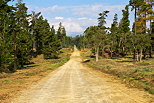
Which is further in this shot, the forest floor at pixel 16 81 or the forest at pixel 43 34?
the forest at pixel 43 34

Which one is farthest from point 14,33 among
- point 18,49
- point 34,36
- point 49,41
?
point 34,36

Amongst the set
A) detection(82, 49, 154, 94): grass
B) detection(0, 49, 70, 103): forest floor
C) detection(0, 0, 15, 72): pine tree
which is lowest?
detection(0, 49, 70, 103): forest floor

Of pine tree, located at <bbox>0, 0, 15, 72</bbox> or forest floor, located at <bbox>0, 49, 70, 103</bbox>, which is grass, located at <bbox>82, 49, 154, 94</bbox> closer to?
forest floor, located at <bbox>0, 49, 70, 103</bbox>

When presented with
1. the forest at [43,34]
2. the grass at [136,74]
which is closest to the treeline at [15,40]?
the forest at [43,34]

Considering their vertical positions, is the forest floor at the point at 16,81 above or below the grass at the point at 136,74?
below

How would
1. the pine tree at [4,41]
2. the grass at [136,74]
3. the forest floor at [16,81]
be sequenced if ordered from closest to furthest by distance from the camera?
the forest floor at [16,81] → the grass at [136,74] → the pine tree at [4,41]

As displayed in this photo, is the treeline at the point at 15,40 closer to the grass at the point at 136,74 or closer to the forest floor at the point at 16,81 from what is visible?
the forest floor at the point at 16,81

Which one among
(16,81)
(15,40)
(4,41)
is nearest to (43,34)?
(15,40)

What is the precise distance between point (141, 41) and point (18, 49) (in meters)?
27.9

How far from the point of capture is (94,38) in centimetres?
4719

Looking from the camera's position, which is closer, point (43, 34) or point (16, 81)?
point (16, 81)

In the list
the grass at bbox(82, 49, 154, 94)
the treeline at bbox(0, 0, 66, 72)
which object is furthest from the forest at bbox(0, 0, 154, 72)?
the grass at bbox(82, 49, 154, 94)

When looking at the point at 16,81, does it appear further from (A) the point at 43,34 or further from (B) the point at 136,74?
(A) the point at 43,34

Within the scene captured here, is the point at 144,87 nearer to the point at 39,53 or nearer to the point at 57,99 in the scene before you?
the point at 57,99
